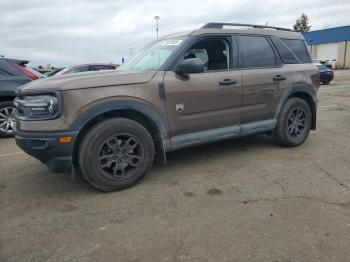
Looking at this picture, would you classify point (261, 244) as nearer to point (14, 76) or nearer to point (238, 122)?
point (238, 122)

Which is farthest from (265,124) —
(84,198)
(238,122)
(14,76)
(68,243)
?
(14,76)

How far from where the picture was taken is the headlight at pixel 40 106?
3.44 m

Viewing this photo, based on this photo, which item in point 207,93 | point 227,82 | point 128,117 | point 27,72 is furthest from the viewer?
point 27,72

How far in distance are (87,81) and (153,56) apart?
4.11ft

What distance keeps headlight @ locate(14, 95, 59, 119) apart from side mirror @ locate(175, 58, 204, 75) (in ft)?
4.84

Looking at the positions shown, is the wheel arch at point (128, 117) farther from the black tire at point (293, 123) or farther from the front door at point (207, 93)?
the black tire at point (293, 123)

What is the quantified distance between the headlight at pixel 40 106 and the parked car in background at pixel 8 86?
12.3ft

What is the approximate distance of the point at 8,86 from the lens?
274 inches

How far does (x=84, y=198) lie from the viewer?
366cm

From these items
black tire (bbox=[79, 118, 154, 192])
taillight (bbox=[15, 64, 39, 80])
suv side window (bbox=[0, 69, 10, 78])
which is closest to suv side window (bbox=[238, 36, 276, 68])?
black tire (bbox=[79, 118, 154, 192])

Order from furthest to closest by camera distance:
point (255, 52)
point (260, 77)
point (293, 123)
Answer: point (293, 123)
point (255, 52)
point (260, 77)

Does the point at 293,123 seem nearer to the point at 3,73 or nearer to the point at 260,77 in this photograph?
the point at 260,77

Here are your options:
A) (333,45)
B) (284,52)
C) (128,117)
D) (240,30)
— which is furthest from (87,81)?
(333,45)

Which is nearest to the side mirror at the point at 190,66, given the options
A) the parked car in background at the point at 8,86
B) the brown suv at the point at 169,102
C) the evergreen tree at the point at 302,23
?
the brown suv at the point at 169,102
